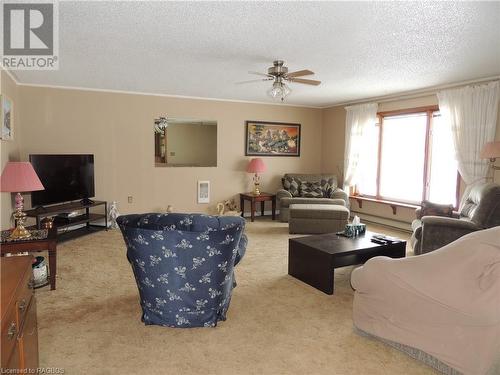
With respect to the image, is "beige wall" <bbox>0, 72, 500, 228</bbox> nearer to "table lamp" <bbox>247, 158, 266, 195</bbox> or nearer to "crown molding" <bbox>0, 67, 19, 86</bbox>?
"crown molding" <bbox>0, 67, 19, 86</bbox>

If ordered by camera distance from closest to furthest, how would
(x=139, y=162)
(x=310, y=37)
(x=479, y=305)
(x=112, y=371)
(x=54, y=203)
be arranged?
(x=479, y=305) → (x=112, y=371) → (x=310, y=37) → (x=54, y=203) → (x=139, y=162)

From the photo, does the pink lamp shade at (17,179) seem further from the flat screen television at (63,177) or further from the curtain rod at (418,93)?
the curtain rod at (418,93)

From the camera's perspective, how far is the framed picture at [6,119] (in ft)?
13.2

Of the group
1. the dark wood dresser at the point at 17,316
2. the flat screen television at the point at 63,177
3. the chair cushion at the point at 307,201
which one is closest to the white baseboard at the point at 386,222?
the chair cushion at the point at 307,201

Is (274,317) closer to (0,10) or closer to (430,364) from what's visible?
(430,364)

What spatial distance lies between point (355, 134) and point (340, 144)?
58 centimetres

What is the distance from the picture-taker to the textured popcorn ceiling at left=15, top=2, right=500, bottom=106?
8.40 feet

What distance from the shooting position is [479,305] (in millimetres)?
1848

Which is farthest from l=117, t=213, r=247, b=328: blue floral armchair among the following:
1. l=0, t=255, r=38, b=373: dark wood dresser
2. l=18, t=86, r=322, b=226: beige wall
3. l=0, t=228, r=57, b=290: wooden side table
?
l=18, t=86, r=322, b=226: beige wall

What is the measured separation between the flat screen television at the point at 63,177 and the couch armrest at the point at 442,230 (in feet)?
15.7

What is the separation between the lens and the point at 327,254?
335 cm

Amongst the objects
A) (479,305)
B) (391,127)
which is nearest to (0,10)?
(479,305)

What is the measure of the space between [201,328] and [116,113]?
172 inches

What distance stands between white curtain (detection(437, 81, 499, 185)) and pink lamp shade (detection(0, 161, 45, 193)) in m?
5.40
